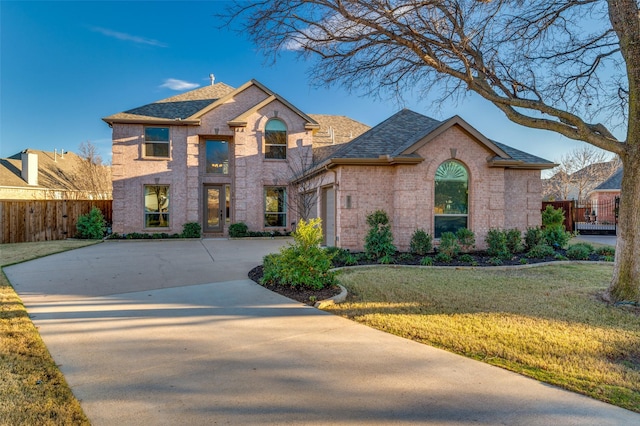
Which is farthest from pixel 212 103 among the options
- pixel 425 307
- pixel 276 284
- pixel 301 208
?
pixel 425 307

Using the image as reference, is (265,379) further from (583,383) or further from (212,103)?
(212,103)

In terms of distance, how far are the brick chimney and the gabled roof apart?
27654 millimetres

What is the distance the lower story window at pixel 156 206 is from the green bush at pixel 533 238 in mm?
16346

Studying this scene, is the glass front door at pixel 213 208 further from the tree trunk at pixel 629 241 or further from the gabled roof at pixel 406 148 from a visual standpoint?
the tree trunk at pixel 629 241

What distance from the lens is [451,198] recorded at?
38.9 ft

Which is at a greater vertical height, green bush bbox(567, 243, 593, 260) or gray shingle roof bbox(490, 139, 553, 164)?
gray shingle roof bbox(490, 139, 553, 164)

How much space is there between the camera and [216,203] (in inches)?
765

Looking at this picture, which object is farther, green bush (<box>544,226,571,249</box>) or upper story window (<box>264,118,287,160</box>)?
upper story window (<box>264,118,287,160</box>)

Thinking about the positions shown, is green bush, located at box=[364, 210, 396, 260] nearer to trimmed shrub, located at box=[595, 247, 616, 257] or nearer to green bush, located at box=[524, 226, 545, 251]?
green bush, located at box=[524, 226, 545, 251]

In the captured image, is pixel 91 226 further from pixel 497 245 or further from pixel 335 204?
pixel 497 245

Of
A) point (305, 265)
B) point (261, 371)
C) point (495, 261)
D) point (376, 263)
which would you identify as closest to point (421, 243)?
point (376, 263)

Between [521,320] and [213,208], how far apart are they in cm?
1687

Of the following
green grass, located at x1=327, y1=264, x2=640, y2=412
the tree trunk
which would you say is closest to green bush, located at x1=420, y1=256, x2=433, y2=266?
green grass, located at x1=327, y1=264, x2=640, y2=412

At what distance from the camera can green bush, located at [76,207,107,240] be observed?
17.2 metres
